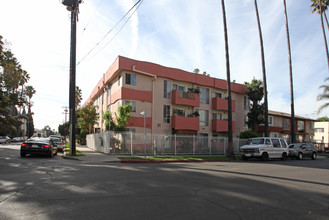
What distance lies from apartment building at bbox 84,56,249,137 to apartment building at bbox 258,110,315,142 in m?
9.36

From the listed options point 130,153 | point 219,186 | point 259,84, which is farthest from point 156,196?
point 259,84

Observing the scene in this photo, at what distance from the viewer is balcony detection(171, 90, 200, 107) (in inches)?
1027

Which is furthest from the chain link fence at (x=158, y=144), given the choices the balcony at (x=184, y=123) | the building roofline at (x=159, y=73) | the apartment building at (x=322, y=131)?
the apartment building at (x=322, y=131)

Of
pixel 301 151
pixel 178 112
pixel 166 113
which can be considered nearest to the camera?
pixel 301 151

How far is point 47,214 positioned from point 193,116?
23.9m

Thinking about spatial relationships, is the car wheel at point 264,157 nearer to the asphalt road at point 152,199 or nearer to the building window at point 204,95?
the building window at point 204,95

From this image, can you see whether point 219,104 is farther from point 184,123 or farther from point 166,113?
point 166,113

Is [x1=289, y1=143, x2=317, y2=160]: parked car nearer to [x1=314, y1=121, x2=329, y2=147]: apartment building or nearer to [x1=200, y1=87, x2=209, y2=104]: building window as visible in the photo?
[x1=200, y1=87, x2=209, y2=104]: building window

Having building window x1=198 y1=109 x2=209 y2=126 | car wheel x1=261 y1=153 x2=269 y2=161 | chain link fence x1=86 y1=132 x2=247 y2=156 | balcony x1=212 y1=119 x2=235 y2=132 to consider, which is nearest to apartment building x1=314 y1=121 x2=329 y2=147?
balcony x1=212 y1=119 x2=235 y2=132

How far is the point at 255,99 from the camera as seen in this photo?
32.2 m

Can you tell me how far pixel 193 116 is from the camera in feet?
91.3

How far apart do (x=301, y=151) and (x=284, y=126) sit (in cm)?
1828

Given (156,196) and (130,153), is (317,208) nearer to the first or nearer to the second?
(156,196)

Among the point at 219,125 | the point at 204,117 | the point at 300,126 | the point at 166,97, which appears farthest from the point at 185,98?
the point at 300,126
